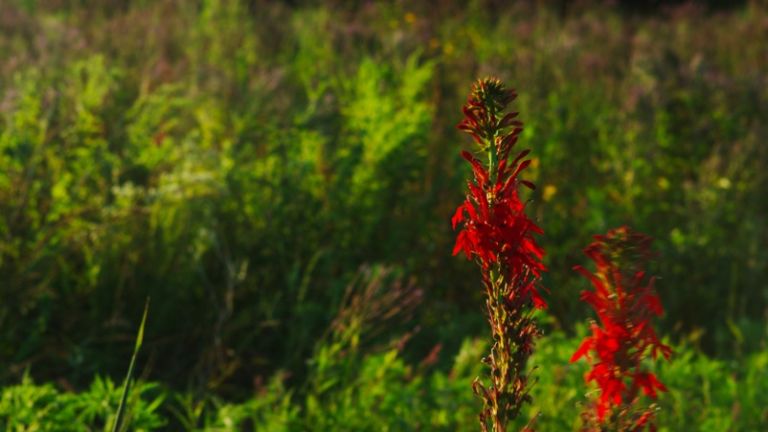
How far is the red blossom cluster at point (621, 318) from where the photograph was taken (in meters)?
1.08

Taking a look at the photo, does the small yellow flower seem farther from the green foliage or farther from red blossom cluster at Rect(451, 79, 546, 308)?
red blossom cluster at Rect(451, 79, 546, 308)

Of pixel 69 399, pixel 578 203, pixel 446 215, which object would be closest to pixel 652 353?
pixel 69 399

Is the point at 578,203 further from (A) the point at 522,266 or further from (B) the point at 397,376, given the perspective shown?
(A) the point at 522,266

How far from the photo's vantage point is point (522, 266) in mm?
1131

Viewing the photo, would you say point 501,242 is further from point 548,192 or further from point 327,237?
point 548,192

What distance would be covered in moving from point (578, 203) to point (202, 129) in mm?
1653

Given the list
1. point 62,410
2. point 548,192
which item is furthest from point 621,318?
point 548,192

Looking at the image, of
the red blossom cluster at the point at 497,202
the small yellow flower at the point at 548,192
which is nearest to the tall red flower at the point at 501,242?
the red blossom cluster at the point at 497,202

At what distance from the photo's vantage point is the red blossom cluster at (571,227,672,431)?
1.08m

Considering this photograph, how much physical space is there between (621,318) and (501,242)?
0.17 metres

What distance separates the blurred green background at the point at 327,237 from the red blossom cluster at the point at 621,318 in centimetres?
98

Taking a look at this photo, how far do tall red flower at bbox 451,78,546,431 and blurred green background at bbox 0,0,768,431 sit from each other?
3.11ft

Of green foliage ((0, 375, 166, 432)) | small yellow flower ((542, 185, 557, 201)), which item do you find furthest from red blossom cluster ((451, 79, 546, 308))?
small yellow flower ((542, 185, 557, 201))

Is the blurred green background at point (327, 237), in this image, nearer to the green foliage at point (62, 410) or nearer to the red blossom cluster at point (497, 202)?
the green foliage at point (62, 410)
